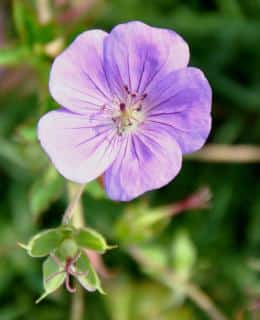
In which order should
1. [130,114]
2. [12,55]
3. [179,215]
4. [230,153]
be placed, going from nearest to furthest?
[130,114]
[12,55]
[230,153]
[179,215]

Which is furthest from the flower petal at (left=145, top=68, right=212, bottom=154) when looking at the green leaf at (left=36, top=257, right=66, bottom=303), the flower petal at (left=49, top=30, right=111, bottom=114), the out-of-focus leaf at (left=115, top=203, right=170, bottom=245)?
the out-of-focus leaf at (left=115, top=203, right=170, bottom=245)

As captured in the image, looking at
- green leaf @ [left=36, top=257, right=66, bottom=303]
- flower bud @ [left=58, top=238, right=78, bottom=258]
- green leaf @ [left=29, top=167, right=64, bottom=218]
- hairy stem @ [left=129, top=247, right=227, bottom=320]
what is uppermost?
flower bud @ [left=58, top=238, right=78, bottom=258]

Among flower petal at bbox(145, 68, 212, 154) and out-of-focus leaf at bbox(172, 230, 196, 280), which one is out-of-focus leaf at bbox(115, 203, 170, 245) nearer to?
out-of-focus leaf at bbox(172, 230, 196, 280)

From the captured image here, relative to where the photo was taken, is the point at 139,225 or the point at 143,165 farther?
the point at 139,225

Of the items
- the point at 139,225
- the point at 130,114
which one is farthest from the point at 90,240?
the point at 139,225

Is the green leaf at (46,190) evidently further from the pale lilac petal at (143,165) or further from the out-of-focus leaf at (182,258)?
the out-of-focus leaf at (182,258)

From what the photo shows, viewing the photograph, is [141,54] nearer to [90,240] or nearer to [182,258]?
[90,240]

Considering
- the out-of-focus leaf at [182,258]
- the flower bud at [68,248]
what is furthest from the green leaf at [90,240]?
the out-of-focus leaf at [182,258]

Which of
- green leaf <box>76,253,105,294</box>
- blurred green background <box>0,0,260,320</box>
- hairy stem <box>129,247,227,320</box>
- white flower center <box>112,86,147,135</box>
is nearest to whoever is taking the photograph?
green leaf <box>76,253,105,294</box>
